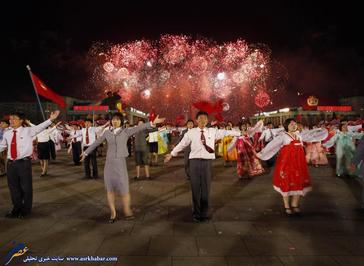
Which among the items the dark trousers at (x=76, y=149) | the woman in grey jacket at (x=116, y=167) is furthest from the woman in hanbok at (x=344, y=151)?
the dark trousers at (x=76, y=149)

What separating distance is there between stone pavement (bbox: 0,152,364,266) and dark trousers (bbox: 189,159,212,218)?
10.9 inches

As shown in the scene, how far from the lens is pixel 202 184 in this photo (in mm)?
5348

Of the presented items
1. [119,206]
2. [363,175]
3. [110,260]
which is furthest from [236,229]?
[363,175]

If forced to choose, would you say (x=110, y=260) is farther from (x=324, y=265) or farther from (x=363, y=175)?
(x=363, y=175)

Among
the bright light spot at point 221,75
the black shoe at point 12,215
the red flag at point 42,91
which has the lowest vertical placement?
the black shoe at point 12,215

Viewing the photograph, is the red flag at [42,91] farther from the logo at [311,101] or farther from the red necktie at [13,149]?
the logo at [311,101]

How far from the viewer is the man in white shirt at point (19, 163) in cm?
560

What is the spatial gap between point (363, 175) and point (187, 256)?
13.5 ft

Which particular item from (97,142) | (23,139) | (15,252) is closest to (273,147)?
(97,142)

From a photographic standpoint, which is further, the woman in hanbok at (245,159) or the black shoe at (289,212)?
the woman in hanbok at (245,159)

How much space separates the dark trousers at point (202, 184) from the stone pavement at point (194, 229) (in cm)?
28

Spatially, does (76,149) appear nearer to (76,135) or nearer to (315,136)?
(76,135)

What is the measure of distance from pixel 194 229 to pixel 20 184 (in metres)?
3.39

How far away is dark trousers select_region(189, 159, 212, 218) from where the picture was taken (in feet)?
17.4
